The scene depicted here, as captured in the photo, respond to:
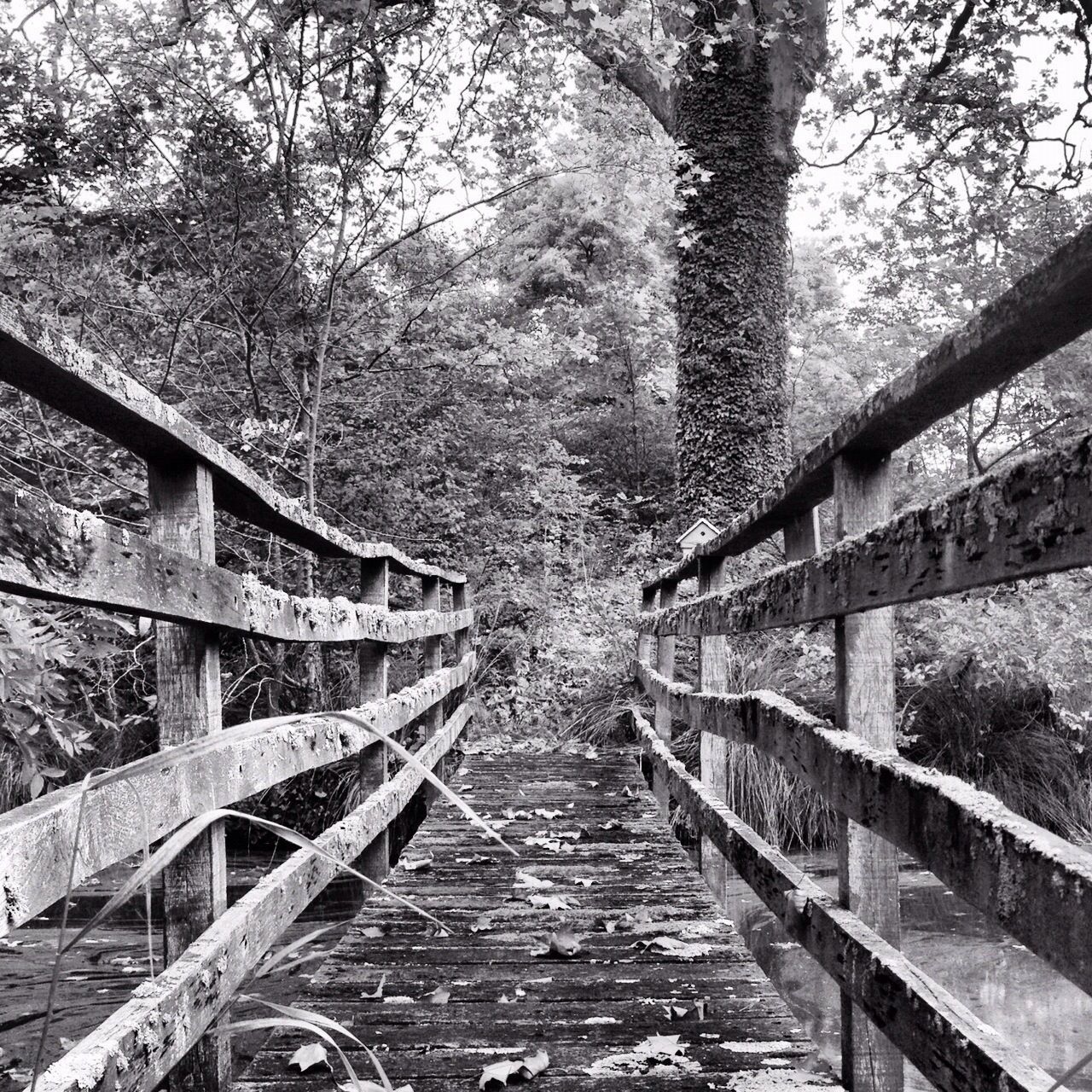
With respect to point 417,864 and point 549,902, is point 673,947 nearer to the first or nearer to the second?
point 549,902

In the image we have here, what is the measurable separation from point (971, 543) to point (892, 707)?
937 mm

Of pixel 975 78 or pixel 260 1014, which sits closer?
pixel 260 1014

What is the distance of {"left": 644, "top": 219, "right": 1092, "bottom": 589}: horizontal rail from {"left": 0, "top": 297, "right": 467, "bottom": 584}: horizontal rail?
1.17 metres

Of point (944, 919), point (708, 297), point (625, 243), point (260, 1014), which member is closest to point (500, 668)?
point (708, 297)

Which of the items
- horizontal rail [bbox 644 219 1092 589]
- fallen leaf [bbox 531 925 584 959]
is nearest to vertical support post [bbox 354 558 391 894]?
fallen leaf [bbox 531 925 584 959]

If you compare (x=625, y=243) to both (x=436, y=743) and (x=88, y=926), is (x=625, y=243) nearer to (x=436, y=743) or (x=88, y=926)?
(x=436, y=743)

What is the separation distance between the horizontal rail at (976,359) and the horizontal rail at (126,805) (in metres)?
0.85

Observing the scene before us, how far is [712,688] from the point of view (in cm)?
407

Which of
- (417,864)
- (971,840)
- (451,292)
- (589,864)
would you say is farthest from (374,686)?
(451,292)

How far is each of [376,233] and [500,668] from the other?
193 inches

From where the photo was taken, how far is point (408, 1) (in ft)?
23.5

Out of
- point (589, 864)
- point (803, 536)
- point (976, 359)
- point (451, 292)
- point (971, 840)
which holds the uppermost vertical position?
point (451, 292)

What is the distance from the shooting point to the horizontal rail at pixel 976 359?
1.05 m

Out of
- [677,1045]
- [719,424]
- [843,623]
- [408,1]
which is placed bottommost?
[677,1045]
